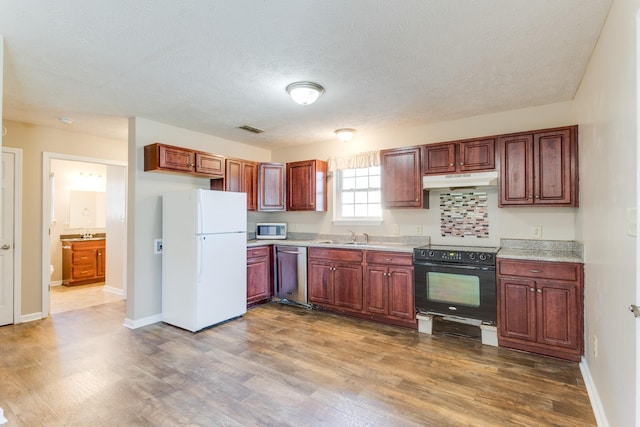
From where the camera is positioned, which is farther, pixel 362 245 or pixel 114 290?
pixel 114 290

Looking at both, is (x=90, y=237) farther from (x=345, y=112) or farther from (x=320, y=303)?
(x=345, y=112)

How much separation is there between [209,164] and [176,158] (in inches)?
→ 18.6

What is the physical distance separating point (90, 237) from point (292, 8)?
6.54m

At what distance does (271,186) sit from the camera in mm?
5008

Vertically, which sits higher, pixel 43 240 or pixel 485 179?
pixel 485 179

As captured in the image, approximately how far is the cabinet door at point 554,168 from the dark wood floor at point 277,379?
149cm

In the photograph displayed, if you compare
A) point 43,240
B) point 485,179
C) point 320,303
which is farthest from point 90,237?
point 485,179

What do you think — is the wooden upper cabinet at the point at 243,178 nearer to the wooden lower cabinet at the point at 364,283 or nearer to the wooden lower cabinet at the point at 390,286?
the wooden lower cabinet at the point at 364,283

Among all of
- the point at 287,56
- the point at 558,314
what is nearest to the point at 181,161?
the point at 287,56

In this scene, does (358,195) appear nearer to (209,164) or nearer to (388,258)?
(388,258)

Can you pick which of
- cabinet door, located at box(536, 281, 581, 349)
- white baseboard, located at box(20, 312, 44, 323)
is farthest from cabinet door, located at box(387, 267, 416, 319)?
white baseboard, located at box(20, 312, 44, 323)

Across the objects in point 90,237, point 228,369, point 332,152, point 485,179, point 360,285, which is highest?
point 332,152

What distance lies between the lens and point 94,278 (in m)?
6.32

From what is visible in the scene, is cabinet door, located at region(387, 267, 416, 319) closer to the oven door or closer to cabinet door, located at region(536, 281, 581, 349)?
the oven door
